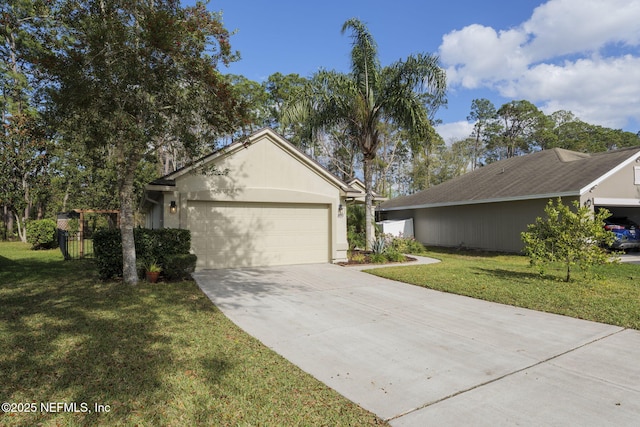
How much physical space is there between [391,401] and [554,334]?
121 inches

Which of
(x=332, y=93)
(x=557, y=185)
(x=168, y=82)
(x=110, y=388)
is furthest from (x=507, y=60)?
(x=110, y=388)

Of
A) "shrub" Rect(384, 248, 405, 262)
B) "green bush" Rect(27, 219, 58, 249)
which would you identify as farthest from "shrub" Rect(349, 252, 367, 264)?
"green bush" Rect(27, 219, 58, 249)

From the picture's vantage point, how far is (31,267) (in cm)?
1137

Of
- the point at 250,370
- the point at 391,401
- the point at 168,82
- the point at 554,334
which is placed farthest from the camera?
the point at 168,82

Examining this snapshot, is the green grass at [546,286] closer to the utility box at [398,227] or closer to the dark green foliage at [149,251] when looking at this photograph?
the dark green foliage at [149,251]

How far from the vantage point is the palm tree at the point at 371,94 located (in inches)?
506

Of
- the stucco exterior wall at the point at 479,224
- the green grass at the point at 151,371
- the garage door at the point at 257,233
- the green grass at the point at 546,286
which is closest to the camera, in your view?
the green grass at the point at 151,371

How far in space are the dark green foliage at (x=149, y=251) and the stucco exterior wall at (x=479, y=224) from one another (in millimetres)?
13279

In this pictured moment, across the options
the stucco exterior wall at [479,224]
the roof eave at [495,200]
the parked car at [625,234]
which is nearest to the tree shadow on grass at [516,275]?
the roof eave at [495,200]

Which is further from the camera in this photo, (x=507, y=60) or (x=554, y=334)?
(x=507, y=60)

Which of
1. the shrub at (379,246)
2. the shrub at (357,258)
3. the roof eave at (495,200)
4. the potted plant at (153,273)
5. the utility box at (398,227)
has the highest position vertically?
the roof eave at (495,200)

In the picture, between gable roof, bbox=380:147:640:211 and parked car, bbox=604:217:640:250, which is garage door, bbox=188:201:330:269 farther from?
parked car, bbox=604:217:640:250

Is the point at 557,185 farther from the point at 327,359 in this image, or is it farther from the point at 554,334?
the point at 327,359

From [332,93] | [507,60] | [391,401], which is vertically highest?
[507,60]
